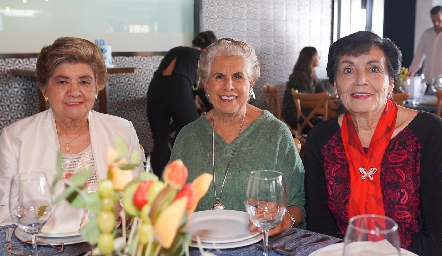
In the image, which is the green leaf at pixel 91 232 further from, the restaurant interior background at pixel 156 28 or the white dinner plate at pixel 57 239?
the restaurant interior background at pixel 156 28

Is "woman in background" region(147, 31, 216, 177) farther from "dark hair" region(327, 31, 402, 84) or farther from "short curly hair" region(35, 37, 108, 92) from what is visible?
"dark hair" region(327, 31, 402, 84)

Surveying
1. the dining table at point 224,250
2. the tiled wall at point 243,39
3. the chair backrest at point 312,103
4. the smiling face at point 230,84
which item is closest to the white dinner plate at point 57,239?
the dining table at point 224,250

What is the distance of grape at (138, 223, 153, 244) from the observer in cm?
77

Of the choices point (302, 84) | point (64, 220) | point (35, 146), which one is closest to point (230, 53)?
point (35, 146)

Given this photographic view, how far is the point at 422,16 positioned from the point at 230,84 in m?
7.46

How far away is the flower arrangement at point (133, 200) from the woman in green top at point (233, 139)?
1122mm

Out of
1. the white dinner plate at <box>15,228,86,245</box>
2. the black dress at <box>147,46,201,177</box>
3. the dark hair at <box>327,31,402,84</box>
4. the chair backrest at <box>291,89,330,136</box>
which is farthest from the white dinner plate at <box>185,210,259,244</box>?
the chair backrest at <box>291,89,330,136</box>

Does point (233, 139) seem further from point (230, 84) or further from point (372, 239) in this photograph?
point (372, 239)

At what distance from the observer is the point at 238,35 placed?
684 centimetres

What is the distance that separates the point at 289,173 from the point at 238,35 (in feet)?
16.6

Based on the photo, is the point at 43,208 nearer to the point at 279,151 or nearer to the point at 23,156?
the point at 23,156

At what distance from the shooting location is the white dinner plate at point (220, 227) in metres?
1.37

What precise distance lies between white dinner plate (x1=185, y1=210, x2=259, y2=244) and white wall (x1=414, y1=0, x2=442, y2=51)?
7.95 metres

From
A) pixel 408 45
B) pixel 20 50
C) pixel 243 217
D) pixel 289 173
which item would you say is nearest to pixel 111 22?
pixel 20 50
